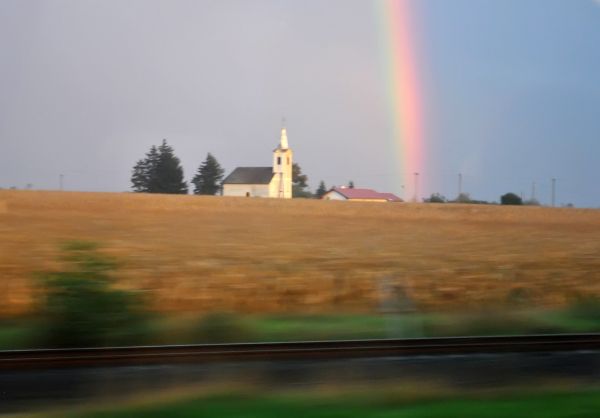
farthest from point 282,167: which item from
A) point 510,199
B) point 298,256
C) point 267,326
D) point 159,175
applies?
point 267,326

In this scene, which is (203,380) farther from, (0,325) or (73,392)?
(0,325)

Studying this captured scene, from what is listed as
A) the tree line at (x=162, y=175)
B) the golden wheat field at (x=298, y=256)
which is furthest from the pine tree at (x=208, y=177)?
the golden wheat field at (x=298, y=256)

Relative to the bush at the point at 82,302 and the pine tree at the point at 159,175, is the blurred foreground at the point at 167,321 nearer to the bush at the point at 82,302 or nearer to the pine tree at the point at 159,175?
the bush at the point at 82,302

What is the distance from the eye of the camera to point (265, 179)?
61.8m

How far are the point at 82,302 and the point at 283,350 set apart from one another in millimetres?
3528

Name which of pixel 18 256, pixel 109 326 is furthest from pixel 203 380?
pixel 18 256

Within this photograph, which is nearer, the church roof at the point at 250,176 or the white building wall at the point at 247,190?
the church roof at the point at 250,176

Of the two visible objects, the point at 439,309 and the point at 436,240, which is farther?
the point at 436,240

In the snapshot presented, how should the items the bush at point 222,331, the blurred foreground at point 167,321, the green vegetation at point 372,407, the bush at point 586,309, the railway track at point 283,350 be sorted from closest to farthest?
the green vegetation at point 372,407, the railway track at point 283,350, the blurred foreground at point 167,321, the bush at point 222,331, the bush at point 586,309

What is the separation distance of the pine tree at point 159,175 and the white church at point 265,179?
20.3 ft

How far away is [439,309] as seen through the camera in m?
18.1

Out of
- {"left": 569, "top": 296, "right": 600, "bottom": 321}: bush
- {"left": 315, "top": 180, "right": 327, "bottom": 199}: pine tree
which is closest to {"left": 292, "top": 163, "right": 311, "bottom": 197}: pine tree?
{"left": 315, "top": 180, "right": 327, "bottom": 199}: pine tree

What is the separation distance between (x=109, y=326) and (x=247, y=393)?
4.63 meters

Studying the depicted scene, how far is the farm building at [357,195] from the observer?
69.7 m
